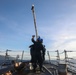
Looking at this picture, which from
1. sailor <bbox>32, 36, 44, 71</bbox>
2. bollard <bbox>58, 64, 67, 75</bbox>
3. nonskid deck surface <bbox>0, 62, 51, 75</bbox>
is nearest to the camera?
bollard <bbox>58, 64, 67, 75</bbox>

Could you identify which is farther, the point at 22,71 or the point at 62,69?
the point at 22,71

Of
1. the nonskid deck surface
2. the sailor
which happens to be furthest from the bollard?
the sailor

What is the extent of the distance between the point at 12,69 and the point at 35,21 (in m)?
3.54

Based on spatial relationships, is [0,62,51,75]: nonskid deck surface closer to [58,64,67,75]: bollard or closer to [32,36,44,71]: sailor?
[32,36,44,71]: sailor

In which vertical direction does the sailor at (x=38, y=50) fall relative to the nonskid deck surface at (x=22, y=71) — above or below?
above

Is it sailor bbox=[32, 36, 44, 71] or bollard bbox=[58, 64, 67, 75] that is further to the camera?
sailor bbox=[32, 36, 44, 71]

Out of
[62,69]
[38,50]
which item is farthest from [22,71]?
[62,69]

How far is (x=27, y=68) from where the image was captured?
12125mm

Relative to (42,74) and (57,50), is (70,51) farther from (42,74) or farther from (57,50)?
(42,74)

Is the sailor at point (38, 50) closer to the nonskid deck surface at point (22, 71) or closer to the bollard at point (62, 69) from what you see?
the nonskid deck surface at point (22, 71)

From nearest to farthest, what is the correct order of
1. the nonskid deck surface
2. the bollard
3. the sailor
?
1. the bollard
2. the nonskid deck surface
3. the sailor

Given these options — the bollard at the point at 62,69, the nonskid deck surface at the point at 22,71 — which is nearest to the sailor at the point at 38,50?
the nonskid deck surface at the point at 22,71

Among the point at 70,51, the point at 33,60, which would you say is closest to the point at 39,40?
the point at 33,60

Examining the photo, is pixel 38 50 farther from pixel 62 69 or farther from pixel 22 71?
pixel 62 69
